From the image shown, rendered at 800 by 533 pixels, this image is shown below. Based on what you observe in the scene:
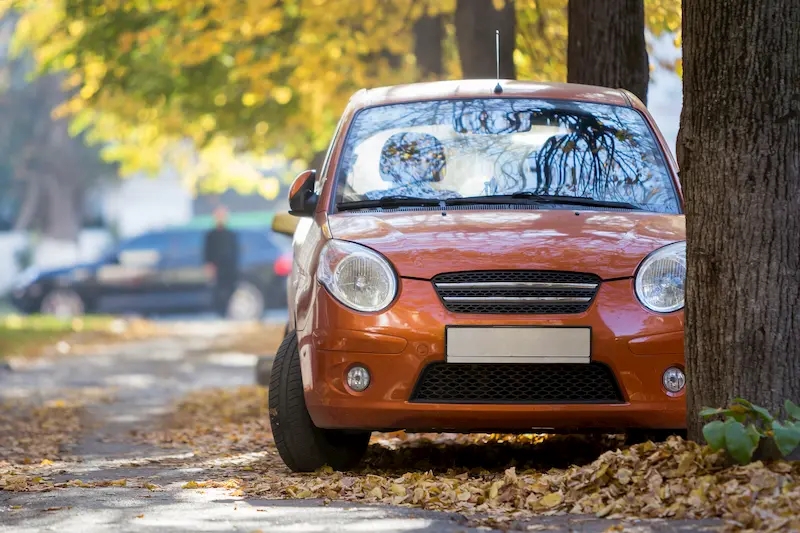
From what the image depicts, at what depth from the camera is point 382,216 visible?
22.2ft

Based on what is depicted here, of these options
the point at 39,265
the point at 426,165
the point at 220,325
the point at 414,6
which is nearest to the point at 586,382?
the point at 426,165

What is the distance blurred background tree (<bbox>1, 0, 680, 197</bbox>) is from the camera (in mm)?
12781

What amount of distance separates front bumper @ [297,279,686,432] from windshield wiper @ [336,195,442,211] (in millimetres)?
734

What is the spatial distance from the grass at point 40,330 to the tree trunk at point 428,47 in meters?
6.37

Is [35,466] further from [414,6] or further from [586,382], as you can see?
[414,6]

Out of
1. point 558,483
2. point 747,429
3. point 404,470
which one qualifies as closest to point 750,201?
point 747,429

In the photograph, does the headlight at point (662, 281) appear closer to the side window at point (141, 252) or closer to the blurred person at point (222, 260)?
the blurred person at point (222, 260)

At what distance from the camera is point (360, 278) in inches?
251

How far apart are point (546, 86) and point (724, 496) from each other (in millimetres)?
3115

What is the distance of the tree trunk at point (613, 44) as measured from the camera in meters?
9.92

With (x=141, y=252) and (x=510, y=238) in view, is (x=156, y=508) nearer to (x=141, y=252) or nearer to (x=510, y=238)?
(x=510, y=238)

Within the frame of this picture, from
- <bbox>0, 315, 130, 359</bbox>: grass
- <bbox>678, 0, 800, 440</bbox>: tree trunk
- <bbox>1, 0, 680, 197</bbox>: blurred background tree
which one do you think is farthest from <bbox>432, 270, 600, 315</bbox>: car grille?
<bbox>0, 315, 130, 359</bbox>: grass

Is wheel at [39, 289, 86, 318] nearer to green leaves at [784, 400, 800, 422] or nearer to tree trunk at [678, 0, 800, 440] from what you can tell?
tree trunk at [678, 0, 800, 440]

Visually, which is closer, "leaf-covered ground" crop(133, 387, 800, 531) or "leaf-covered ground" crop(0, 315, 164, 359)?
"leaf-covered ground" crop(133, 387, 800, 531)
